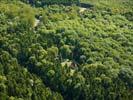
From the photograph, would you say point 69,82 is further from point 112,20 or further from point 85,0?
point 85,0

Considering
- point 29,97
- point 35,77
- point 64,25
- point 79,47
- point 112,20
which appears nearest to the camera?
point 29,97

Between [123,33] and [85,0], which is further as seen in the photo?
[85,0]

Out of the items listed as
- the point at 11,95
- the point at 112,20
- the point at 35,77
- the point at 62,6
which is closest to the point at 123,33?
the point at 112,20

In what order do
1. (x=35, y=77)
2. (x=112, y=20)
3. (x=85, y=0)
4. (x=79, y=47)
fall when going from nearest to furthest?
(x=35, y=77)
(x=79, y=47)
(x=112, y=20)
(x=85, y=0)

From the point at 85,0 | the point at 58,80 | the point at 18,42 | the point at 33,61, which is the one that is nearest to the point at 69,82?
the point at 58,80

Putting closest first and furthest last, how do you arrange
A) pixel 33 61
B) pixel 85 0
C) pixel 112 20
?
pixel 33 61 → pixel 112 20 → pixel 85 0

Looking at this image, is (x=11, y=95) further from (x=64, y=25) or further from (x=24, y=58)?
(x=64, y=25)
